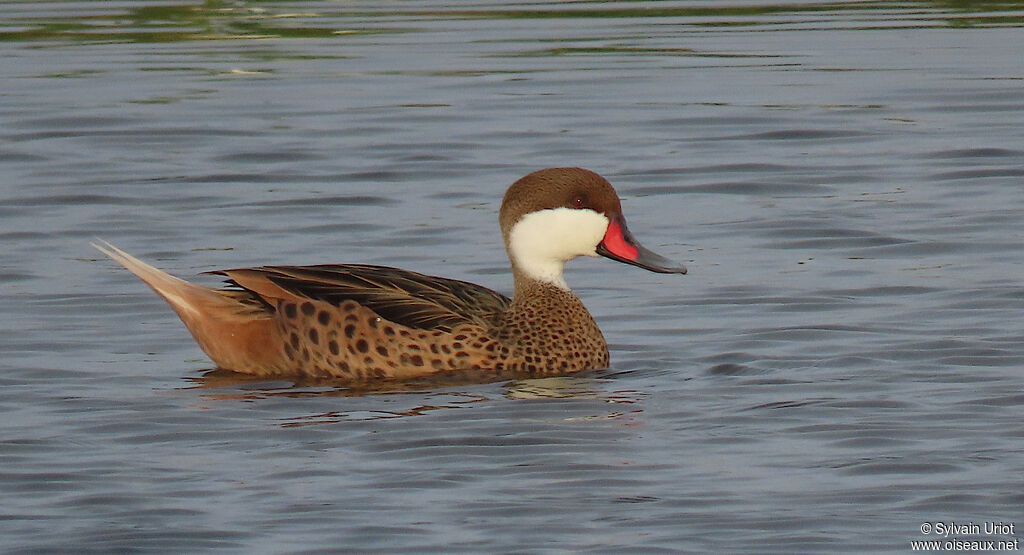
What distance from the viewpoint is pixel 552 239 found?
352 inches

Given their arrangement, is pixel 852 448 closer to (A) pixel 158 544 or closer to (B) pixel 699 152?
(A) pixel 158 544

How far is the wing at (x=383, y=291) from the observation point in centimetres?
860

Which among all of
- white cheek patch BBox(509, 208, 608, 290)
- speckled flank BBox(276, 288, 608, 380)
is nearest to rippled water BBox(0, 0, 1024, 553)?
speckled flank BBox(276, 288, 608, 380)

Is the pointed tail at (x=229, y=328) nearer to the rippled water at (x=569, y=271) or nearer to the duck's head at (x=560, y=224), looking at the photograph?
the rippled water at (x=569, y=271)

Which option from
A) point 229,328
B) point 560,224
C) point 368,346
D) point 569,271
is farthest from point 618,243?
point 569,271

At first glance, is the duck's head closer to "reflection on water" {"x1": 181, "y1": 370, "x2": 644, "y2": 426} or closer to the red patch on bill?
the red patch on bill

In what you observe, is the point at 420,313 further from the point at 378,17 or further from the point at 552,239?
the point at 378,17


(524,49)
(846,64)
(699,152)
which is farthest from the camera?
(524,49)

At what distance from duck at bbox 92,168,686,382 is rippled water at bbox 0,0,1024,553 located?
229mm

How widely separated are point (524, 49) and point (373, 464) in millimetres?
11951

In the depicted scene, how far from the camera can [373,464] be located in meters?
7.02

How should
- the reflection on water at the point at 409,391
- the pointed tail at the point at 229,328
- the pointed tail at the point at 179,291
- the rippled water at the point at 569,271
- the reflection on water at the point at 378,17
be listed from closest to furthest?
the rippled water at the point at 569,271 < the reflection on water at the point at 409,391 < the pointed tail at the point at 229,328 < the pointed tail at the point at 179,291 < the reflection on water at the point at 378,17

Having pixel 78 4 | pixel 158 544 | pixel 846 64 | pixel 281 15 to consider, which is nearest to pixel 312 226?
pixel 158 544

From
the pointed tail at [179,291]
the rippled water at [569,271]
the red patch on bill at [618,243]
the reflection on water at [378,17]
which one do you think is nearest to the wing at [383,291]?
the pointed tail at [179,291]
